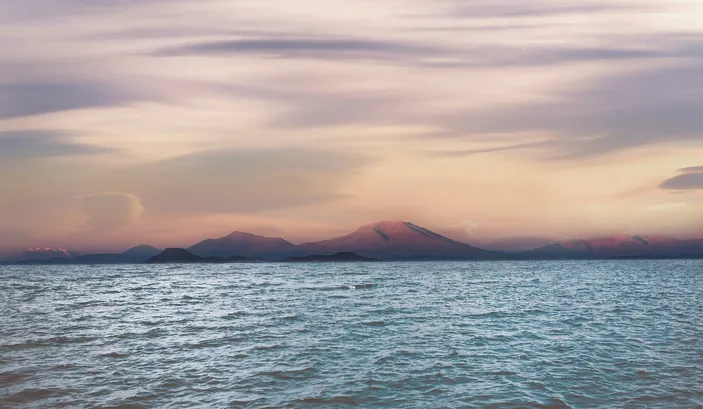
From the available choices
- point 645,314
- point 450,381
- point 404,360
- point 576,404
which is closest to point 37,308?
point 404,360

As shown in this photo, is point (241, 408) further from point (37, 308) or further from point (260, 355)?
point (37, 308)

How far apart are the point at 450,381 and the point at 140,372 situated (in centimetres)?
1296

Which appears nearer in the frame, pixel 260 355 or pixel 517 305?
pixel 260 355

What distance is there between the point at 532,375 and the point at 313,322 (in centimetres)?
1964

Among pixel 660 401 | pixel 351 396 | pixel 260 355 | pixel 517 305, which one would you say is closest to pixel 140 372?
pixel 260 355

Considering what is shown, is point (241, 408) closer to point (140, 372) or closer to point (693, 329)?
point (140, 372)

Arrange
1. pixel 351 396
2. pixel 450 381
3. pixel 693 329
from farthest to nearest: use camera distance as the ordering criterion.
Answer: pixel 693 329
pixel 450 381
pixel 351 396

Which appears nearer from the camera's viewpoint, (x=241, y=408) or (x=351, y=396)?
(x=241, y=408)

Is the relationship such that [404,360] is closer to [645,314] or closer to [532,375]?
[532,375]

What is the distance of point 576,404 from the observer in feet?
56.8

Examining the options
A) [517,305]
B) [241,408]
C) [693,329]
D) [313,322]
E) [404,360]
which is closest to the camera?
Answer: [241,408]

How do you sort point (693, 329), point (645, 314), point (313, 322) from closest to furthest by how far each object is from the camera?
point (693, 329) → point (313, 322) → point (645, 314)

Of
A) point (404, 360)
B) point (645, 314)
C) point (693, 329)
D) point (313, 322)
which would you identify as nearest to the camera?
point (404, 360)

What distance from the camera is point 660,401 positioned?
17531 mm
